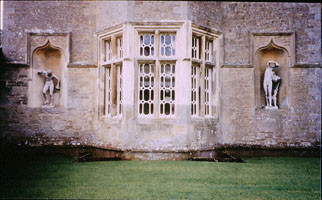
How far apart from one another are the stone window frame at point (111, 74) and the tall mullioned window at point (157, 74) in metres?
0.69

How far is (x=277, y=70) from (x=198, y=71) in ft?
9.54

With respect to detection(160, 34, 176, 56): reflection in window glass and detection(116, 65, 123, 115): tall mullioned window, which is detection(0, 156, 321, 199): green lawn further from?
detection(160, 34, 176, 56): reflection in window glass

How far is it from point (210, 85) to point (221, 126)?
1.29 meters

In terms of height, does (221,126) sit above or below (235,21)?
below

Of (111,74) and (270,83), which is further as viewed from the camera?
(270,83)

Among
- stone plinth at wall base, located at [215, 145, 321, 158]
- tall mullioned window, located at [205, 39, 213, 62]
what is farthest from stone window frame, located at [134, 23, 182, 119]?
stone plinth at wall base, located at [215, 145, 321, 158]

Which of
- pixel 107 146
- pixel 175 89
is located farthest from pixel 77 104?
pixel 175 89

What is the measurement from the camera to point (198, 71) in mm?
9039

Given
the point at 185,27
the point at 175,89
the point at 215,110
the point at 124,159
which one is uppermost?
the point at 185,27

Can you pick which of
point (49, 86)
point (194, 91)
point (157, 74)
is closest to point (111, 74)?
point (157, 74)

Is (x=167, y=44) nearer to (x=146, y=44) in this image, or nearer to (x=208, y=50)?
(x=146, y=44)

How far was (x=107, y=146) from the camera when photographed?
9.02m

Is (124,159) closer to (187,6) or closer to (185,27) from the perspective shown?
(185,27)

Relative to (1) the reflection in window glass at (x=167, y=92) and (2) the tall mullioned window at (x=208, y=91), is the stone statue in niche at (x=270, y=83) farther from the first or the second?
(1) the reflection in window glass at (x=167, y=92)
